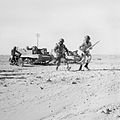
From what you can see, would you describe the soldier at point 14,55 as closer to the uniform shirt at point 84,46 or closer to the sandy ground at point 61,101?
the uniform shirt at point 84,46

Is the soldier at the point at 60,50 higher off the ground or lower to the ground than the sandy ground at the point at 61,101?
higher

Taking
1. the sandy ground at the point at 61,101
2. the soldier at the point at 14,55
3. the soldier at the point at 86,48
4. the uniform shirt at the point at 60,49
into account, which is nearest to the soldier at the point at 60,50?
the uniform shirt at the point at 60,49

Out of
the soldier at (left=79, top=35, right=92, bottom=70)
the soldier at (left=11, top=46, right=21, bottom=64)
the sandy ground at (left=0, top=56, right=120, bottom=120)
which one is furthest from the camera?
the soldier at (left=11, top=46, right=21, bottom=64)

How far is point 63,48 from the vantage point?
1836 centimetres

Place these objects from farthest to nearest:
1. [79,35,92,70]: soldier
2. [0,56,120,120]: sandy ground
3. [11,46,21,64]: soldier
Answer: [11,46,21,64]: soldier < [79,35,92,70]: soldier < [0,56,120,120]: sandy ground

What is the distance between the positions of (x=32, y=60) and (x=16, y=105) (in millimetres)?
22747

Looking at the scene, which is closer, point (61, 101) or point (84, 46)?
point (61, 101)

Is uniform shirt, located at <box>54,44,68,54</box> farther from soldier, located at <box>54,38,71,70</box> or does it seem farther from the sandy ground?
the sandy ground

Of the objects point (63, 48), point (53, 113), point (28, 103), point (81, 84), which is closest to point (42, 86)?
point (81, 84)

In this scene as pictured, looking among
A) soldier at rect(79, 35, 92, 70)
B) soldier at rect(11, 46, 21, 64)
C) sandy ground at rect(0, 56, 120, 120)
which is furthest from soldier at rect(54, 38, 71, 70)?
soldier at rect(11, 46, 21, 64)

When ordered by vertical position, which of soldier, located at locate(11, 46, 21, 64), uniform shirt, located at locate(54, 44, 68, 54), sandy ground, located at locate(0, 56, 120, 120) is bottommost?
sandy ground, located at locate(0, 56, 120, 120)

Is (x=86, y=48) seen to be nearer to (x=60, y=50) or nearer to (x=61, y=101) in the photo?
(x=60, y=50)

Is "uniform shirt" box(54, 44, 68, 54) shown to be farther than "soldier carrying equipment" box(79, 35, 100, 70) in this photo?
Yes

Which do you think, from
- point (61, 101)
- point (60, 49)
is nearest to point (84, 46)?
point (60, 49)
